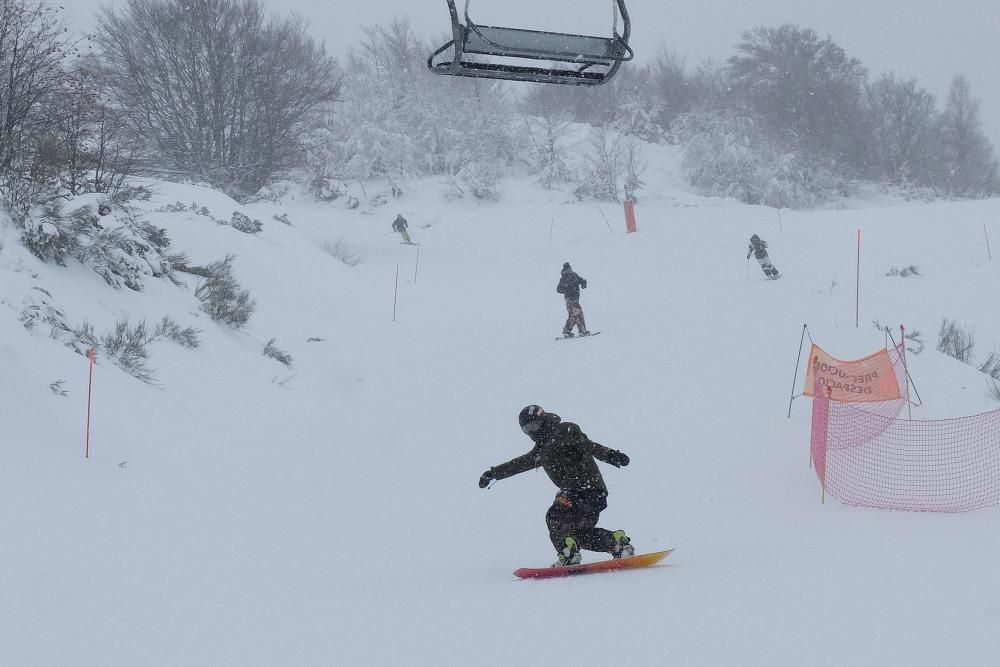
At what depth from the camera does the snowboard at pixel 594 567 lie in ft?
18.1

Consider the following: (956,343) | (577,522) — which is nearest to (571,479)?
(577,522)

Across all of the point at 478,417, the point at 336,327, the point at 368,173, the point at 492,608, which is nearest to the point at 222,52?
the point at 368,173

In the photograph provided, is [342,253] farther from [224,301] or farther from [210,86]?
[224,301]

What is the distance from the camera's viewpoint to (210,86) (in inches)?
1299

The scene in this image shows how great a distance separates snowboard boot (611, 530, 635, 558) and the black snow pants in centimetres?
5

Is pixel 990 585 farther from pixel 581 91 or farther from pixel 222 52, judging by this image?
pixel 581 91

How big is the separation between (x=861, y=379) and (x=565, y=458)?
6.02 m

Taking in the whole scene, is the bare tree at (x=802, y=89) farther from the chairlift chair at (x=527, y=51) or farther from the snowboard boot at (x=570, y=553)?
the snowboard boot at (x=570, y=553)

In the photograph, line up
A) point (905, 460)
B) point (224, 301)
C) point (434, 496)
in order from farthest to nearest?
point (224, 301)
point (905, 460)
point (434, 496)

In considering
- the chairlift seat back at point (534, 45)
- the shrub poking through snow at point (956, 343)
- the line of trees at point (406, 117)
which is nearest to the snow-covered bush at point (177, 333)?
the line of trees at point (406, 117)

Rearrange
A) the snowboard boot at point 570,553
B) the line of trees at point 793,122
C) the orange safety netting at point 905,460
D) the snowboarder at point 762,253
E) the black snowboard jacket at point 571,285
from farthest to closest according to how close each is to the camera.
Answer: the line of trees at point 793,122 → the snowboarder at point 762,253 → the black snowboard jacket at point 571,285 → the orange safety netting at point 905,460 → the snowboard boot at point 570,553

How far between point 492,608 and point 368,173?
1581 inches

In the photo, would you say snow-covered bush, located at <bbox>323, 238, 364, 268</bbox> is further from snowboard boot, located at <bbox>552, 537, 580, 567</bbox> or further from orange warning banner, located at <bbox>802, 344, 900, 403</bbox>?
snowboard boot, located at <bbox>552, 537, 580, 567</bbox>

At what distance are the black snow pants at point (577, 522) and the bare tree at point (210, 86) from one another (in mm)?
30931
